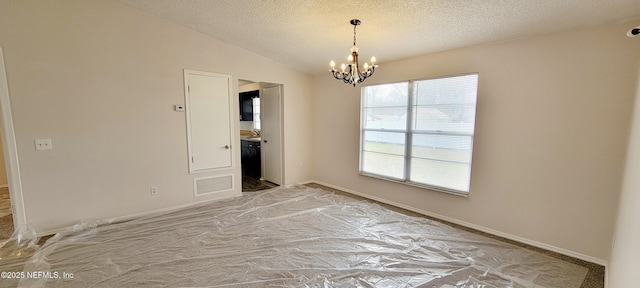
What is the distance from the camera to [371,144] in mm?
4715

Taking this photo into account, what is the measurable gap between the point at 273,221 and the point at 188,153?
185cm

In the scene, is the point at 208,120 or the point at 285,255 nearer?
the point at 285,255

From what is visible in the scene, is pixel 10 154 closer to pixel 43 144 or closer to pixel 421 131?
pixel 43 144

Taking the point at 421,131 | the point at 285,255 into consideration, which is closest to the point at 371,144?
the point at 421,131

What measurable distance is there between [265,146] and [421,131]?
3.39m

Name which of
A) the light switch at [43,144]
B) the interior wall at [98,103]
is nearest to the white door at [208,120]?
the interior wall at [98,103]

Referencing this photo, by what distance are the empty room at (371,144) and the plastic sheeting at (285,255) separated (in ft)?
0.08

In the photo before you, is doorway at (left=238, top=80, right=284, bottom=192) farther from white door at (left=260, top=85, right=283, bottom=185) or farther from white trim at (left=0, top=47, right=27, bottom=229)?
white trim at (left=0, top=47, right=27, bottom=229)

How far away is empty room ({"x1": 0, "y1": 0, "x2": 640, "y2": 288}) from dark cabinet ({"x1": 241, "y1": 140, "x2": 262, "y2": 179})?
1484 millimetres

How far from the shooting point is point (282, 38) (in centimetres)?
385

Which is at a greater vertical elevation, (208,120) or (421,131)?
(208,120)

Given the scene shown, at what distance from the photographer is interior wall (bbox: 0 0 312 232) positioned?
2.95 m

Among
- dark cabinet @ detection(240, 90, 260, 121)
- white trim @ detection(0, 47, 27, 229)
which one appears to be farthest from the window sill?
white trim @ detection(0, 47, 27, 229)

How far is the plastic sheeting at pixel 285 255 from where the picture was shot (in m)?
2.23
